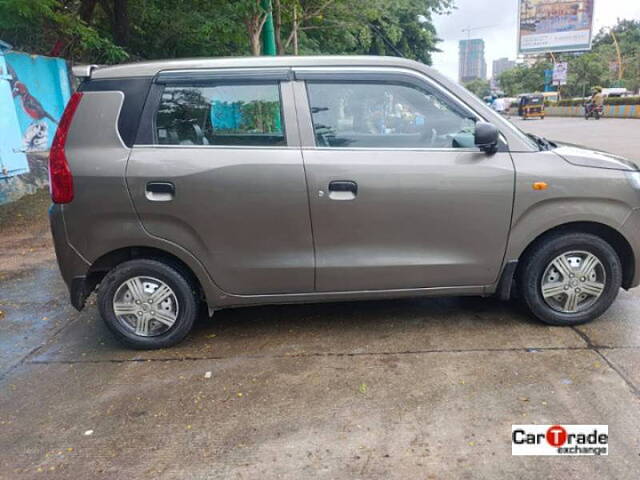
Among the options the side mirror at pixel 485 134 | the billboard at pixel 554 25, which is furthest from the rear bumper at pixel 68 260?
the billboard at pixel 554 25

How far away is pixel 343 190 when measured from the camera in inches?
135

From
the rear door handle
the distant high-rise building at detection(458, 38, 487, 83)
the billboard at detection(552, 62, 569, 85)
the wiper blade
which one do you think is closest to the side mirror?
the wiper blade

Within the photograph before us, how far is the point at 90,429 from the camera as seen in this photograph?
286 cm

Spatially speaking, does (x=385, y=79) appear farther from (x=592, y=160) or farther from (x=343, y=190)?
(x=592, y=160)

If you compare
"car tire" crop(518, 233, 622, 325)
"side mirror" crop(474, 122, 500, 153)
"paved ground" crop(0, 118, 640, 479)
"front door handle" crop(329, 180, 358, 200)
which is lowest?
"paved ground" crop(0, 118, 640, 479)

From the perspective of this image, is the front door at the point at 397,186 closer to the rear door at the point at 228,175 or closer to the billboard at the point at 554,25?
the rear door at the point at 228,175

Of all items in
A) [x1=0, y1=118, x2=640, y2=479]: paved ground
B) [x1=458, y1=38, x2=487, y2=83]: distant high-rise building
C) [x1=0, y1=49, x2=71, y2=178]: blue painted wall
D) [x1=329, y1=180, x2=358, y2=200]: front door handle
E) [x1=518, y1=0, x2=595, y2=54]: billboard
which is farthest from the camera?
[x1=458, y1=38, x2=487, y2=83]: distant high-rise building

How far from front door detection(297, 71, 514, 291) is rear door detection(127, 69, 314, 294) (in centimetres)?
15

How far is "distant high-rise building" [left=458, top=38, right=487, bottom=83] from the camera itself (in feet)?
479

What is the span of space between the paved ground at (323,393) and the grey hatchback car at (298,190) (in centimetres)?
38

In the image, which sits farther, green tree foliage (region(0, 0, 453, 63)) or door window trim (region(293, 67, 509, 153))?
green tree foliage (region(0, 0, 453, 63))

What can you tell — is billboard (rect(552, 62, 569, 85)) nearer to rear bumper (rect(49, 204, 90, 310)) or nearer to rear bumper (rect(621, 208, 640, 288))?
rear bumper (rect(621, 208, 640, 288))

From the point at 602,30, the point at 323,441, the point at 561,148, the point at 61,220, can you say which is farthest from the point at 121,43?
the point at 602,30

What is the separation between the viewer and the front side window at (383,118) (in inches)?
139
